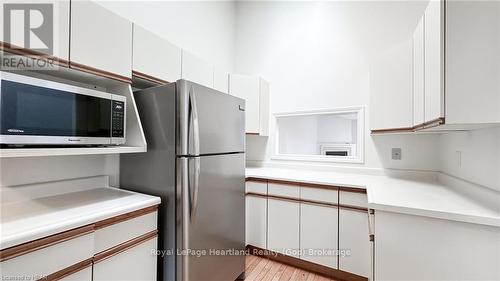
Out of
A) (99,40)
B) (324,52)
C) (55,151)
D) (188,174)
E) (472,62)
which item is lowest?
(188,174)

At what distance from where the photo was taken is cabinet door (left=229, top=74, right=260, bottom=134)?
8.62ft

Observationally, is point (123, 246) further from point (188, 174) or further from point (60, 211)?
point (188, 174)

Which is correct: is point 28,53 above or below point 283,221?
above

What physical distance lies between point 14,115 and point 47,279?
0.71 metres

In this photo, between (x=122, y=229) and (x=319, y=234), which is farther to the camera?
(x=319, y=234)

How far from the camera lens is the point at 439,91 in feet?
3.67

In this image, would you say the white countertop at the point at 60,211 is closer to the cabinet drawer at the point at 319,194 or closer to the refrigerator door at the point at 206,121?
the refrigerator door at the point at 206,121

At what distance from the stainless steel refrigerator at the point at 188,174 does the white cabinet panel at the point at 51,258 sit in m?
0.46

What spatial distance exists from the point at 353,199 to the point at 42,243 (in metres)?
1.97

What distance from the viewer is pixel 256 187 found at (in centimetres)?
232

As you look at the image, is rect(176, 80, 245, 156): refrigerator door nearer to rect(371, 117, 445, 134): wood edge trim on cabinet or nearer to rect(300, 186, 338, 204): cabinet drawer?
rect(300, 186, 338, 204): cabinet drawer

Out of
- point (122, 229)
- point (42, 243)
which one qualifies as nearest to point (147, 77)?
point (122, 229)

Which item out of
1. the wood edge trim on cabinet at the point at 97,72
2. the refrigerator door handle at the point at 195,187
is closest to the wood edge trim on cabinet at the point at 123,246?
the refrigerator door handle at the point at 195,187

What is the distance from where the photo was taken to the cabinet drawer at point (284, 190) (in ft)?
6.90
